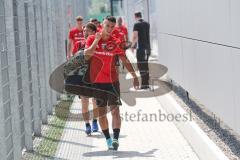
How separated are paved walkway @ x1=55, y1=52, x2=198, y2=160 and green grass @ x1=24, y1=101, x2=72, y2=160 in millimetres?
112

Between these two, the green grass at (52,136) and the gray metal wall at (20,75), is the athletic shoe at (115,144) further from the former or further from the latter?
the gray metal wall at (20,75)

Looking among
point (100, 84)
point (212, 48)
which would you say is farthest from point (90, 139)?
point (212, 48)

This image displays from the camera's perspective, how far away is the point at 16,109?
8.82m

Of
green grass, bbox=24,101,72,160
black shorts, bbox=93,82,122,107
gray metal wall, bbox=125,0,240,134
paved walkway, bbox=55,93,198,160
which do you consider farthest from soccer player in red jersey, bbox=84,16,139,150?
gray metal wall, bbox=125,0,240,134

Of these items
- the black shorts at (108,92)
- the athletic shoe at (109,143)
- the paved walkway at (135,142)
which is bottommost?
the paved walkway at (135,142)

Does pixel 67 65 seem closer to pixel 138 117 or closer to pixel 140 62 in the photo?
pixel 138 117

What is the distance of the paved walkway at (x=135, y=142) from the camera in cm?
983

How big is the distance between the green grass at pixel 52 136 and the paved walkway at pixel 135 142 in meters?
0.11

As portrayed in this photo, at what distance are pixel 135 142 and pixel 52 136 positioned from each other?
64.3 inches

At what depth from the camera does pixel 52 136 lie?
11.7 meters

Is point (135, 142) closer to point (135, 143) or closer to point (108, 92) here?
point (135, 143)

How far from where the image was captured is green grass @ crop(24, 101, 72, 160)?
9981mm

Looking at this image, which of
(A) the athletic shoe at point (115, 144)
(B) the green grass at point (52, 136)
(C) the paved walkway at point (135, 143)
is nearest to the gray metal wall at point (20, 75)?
(B) the green grass at point (52, 136)

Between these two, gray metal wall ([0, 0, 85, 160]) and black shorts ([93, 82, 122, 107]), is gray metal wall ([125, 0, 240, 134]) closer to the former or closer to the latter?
black shorts ([93, 82, 122, 107])
